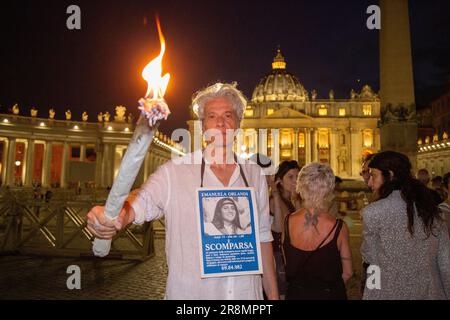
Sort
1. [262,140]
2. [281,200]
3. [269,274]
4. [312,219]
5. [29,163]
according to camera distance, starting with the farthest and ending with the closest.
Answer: [262,140] → [29,163] → [281,200] → [312,219] → [269,274]

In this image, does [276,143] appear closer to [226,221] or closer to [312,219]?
[312,219]

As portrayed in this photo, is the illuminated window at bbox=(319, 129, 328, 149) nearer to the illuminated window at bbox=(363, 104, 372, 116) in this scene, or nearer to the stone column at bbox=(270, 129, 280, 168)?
the stone column at bbox=(270, 129, 280, 168)

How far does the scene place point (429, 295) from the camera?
3.14 meters

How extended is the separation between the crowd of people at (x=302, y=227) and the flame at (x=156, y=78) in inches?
25.6

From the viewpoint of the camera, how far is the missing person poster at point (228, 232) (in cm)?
238

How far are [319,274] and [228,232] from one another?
4.38ft

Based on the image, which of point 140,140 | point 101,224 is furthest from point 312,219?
point 140,140

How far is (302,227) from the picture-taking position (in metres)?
3.54

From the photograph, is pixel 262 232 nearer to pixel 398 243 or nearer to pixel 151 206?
pixel 151 206

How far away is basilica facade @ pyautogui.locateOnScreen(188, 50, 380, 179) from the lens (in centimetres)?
8381

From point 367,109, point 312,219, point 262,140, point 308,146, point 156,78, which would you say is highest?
point 367,109

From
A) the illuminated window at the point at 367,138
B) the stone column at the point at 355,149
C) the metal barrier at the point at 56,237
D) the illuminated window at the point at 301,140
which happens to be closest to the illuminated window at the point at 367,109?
the illuminated window at the point at 367,138

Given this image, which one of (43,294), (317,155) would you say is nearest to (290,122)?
(317,155)
